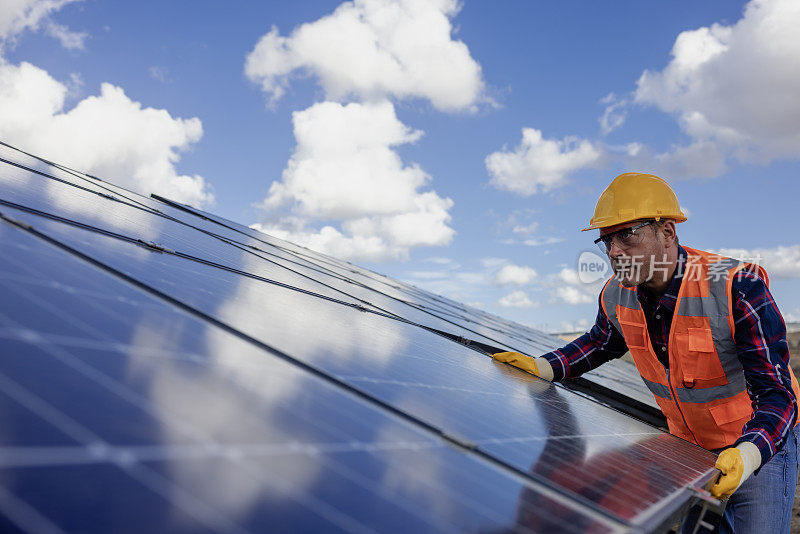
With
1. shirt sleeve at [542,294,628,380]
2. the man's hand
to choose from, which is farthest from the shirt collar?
the man's hand

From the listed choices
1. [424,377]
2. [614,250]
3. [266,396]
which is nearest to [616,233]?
[614,250]

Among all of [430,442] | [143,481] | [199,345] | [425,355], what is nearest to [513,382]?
[425,355]

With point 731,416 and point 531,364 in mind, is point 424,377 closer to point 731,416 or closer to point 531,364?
point 531,364

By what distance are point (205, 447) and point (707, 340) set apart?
182 inches

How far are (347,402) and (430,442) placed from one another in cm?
40

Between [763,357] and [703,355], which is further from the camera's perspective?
[703,355]

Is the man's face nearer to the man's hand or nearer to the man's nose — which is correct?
the man's nose

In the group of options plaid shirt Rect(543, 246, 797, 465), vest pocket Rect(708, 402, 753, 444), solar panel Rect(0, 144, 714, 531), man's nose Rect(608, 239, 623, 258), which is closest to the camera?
solar panel Rect(0, 144, 714, 531)

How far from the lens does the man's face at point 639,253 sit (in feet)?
17.2

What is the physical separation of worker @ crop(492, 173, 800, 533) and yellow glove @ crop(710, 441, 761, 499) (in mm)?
25

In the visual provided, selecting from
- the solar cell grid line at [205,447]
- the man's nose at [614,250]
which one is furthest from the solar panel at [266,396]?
the man's nose at [614,250]

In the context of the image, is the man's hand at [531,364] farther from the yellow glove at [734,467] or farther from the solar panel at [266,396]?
the yellow glove at [734,467]

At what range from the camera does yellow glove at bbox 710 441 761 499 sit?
3.95 metres

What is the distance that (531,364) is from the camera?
613cm
